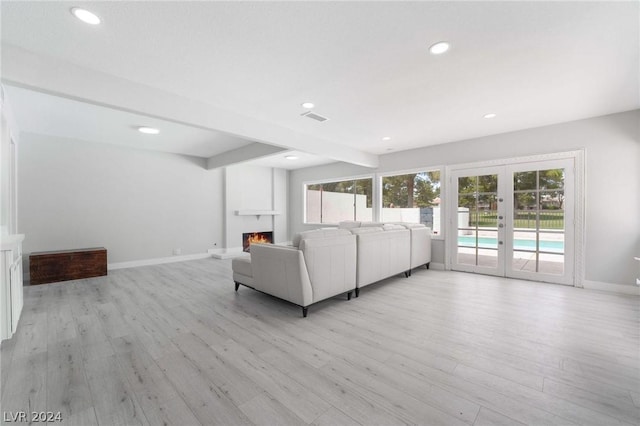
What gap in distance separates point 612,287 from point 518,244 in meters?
1.21

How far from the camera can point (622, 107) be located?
3520 mm

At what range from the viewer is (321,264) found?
3154mm

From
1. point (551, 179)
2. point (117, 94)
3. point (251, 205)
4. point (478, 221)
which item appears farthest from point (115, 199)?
point (551, 179)

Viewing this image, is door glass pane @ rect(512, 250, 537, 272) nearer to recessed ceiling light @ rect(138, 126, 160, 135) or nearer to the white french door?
the white french door

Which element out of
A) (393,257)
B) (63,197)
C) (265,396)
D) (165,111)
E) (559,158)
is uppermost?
(165,111)

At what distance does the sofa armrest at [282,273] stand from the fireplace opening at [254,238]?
408cm

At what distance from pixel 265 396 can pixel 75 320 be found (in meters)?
2.63

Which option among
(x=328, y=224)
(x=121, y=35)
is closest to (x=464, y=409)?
(x=121, y=35)

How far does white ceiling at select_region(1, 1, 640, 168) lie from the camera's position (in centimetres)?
182

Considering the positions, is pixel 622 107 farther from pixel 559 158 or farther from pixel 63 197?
pixel 63 197

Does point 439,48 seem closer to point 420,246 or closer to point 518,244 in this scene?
point 420,246

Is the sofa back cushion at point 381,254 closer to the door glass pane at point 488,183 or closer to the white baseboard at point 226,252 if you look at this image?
the door glass pane at point 488,183

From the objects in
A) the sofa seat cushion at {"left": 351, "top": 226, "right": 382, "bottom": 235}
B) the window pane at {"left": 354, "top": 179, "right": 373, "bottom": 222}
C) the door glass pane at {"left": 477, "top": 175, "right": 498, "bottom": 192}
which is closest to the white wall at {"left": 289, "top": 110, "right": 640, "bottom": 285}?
the door glass pane at {"left": 477, "top": 175, "right": 498, "bottom": 192}

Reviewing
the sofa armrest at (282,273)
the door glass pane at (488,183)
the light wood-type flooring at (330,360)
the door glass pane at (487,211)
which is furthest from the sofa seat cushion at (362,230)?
the door glass pane at (488,183)
